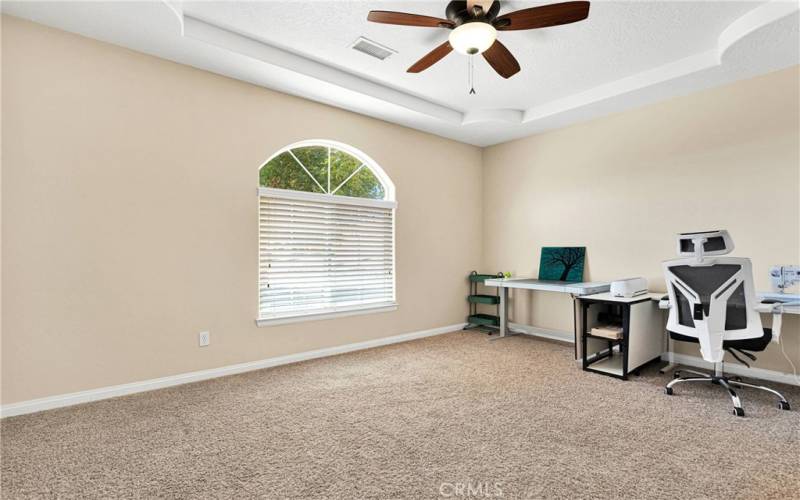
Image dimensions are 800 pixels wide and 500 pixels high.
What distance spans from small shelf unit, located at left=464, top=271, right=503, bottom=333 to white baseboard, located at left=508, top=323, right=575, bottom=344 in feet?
0.95

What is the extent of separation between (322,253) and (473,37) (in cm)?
263

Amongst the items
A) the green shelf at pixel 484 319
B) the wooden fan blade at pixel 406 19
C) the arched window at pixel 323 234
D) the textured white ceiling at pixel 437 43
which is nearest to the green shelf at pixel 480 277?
the green shelf at pixel 484 319

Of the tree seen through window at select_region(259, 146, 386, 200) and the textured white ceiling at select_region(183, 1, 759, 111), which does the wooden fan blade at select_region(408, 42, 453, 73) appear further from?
the tree seen through window at select_region(259, 146, 386, 200)

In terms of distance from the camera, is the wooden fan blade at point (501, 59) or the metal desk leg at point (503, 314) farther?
the metal desk leg at point (503, 314)

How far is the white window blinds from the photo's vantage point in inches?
152

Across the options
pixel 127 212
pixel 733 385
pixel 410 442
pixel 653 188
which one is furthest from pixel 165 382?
pixel 653 188

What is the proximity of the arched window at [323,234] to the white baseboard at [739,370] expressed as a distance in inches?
119

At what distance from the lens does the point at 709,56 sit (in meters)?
3.30

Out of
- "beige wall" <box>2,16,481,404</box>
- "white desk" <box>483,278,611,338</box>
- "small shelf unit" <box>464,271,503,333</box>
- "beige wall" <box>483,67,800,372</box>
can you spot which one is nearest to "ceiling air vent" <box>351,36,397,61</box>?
"beige wall" <box>2,16,481,404</box>

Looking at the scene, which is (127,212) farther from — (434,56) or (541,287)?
(541,287)

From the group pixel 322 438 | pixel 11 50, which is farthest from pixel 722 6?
pixel 11 50

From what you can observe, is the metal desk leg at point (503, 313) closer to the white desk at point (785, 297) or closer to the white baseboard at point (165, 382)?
the white baseboard at point (165, 382)

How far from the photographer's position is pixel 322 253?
423cm

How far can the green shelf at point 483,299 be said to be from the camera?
204 inches
